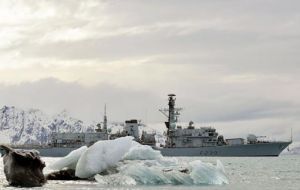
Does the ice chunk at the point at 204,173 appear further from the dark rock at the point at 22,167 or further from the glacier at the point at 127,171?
the dark rock at the point at 22,167

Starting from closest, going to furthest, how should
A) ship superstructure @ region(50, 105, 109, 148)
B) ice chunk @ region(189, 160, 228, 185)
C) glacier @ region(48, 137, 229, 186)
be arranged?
glacier @ region(48, 137, 229, 186), ice chunk @ region(189, 160, 228, 185), ship superstructure @ region(50, 105, 109, 148)

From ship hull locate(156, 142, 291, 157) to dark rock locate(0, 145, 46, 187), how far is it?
397ft

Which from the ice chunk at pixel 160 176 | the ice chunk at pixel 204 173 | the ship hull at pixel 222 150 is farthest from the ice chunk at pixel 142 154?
the ship hull at pixel 222 150

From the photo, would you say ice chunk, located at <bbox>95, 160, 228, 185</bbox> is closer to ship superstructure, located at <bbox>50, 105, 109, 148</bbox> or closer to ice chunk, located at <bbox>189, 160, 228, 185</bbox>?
ice chunk, located at <bbox>189, 160, 228, 185</bbox>

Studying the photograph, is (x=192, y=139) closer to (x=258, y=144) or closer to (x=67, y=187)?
(x=258, y=144)

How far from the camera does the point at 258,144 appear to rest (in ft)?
542

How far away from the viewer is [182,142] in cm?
16450

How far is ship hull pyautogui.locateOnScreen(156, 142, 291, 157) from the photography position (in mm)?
161625

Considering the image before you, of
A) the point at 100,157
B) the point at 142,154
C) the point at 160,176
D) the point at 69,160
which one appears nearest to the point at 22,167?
the point at 100,157

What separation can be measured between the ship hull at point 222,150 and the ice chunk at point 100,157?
119m

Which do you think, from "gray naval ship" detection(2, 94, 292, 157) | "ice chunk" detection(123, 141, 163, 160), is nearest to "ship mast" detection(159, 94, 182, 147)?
"gray naval ship" detection(2, 94, 292, 157)

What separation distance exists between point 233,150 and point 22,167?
5223 inches

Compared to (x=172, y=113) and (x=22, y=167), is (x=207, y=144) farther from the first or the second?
(x=22, y=167)

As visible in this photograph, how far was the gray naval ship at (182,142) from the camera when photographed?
162375 millimetres
